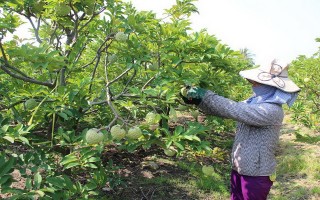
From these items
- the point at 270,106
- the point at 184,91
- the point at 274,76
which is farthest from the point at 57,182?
the point at 274,76

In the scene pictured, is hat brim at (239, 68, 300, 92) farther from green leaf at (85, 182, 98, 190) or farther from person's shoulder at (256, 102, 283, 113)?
green leaf at (85, 182, 98, 190)

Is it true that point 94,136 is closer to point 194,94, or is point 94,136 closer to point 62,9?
point 194,94

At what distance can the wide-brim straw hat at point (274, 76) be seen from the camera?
207 centimetres

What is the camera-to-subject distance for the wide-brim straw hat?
2.07 meters

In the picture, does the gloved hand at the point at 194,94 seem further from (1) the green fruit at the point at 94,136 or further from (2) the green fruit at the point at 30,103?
(2) the green fruit at the point at 30,103

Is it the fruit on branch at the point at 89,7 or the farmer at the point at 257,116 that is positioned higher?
the fruit on branch at the point at 89,7

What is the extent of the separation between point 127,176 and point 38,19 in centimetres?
187

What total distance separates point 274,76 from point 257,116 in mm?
321

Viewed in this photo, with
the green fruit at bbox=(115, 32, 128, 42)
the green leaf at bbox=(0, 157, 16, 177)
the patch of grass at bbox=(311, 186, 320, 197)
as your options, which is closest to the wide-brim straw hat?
the green fruit at bbox=(115, 32, 128, 42)

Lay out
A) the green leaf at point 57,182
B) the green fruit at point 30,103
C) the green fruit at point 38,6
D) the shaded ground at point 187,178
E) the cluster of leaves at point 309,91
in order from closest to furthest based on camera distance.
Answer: the green leaf at point 57,182, the green fruit at point 30,103, the green fruit at point 38,6, the shaded ground at point 187,178, the cluster of leaves at point 309,91

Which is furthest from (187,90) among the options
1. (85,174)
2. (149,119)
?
(85,174)

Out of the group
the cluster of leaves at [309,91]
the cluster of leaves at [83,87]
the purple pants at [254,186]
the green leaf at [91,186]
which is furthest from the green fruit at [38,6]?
the cluster of leaves at [309,91]

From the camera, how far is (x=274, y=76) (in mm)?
2141

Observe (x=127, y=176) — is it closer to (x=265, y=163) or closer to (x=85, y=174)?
(x=85, y=174)
